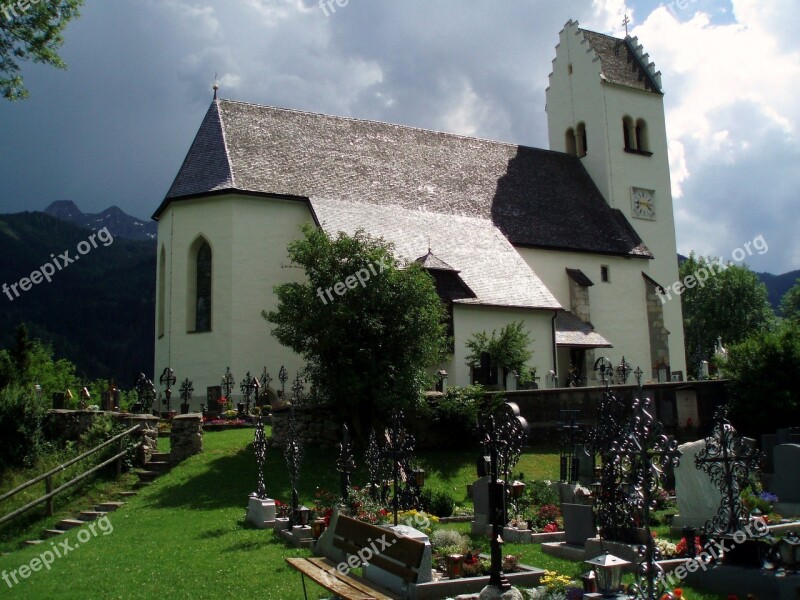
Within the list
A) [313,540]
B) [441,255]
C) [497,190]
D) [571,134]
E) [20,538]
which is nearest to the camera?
[313,540]

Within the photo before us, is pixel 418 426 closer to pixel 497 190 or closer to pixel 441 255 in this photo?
pixel 441 255

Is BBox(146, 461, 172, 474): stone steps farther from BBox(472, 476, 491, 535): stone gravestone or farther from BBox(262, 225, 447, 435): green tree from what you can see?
BBox(472, 476, 491, 535): stone gravestone

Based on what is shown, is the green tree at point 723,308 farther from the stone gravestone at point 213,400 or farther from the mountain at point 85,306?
the mountain at point 85,306

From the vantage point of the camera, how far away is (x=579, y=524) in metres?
12.0

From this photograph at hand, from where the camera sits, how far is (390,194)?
3319cm

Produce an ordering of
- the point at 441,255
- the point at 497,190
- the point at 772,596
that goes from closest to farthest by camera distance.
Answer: the point at 772,596
the point at 441,255
the point at 497,190

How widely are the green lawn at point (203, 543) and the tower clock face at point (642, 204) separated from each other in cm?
2216

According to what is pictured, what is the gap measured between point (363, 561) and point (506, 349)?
1778cm

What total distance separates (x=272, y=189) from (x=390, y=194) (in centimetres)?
510

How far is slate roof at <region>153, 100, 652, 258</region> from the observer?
31266mm

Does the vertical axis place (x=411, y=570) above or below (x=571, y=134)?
below

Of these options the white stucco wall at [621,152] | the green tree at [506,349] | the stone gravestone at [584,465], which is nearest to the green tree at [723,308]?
the white stucco wall at [621,152]

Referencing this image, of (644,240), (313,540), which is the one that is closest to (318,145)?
(644,240)

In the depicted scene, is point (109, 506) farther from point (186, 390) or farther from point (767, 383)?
point (767, 383)
